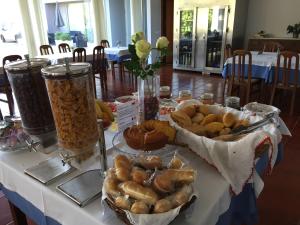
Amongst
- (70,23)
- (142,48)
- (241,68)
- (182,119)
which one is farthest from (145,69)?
(70,23)

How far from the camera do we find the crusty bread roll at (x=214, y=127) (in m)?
0.94

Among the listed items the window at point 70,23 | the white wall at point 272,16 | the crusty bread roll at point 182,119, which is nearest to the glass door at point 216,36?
the white wall at point 272,16

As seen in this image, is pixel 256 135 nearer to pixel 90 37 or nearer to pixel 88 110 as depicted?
pixel 88 110

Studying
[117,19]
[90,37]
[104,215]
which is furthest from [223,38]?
[104,215]

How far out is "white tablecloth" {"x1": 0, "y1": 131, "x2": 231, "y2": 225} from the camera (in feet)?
2.06

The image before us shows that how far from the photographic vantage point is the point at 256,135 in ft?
2.58

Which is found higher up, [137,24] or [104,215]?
[137,24]

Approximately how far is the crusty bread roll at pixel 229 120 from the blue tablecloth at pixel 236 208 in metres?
0.16

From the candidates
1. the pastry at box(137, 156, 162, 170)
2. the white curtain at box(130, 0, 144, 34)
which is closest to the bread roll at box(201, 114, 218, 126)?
the pastry at box(137, 156, 162, 170)

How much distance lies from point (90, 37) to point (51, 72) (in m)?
6.06

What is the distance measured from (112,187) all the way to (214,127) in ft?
1.60

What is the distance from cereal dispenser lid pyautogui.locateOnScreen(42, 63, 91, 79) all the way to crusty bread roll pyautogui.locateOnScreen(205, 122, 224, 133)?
0.49m

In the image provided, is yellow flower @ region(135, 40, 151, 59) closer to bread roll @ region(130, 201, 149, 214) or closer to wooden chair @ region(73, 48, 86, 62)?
bread roll @ region(130, 201, 149, 214)

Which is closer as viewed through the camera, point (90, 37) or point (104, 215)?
point (104, 215)
